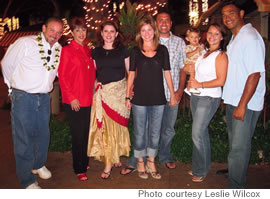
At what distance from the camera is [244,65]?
118 inches

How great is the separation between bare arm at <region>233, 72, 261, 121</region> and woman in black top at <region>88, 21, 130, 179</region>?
160 cm

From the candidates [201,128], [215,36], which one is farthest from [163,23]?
[201,128]

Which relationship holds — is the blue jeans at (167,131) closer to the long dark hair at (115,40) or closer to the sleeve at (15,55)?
the long dark hair at (115,40)

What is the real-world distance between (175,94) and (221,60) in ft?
3.02

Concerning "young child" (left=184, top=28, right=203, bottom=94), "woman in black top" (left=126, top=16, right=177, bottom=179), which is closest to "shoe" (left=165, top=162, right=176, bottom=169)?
"woman in black top" (left=126, top=16, right=177, bottom=179)

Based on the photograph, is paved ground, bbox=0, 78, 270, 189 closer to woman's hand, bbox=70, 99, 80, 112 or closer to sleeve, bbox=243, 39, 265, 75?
woman's hand, bbox=70, 99, 80, 112

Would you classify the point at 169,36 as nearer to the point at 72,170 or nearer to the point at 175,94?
the point at 175,94

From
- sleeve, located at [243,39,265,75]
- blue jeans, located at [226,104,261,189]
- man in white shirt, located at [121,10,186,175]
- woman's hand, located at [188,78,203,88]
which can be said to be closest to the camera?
sleeve, located at [243,39,265,75]

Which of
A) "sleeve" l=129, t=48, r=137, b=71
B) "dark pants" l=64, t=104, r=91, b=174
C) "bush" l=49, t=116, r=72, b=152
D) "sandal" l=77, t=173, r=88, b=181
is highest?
"sleeve" l=129, t=48, r=137, b=71

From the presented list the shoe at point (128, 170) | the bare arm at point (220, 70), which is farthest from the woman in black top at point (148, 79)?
the bare arm at point (220, 70)

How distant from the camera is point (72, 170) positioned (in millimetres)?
4195

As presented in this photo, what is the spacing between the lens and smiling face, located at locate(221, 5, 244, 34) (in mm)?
3132

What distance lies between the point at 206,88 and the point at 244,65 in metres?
0.59
